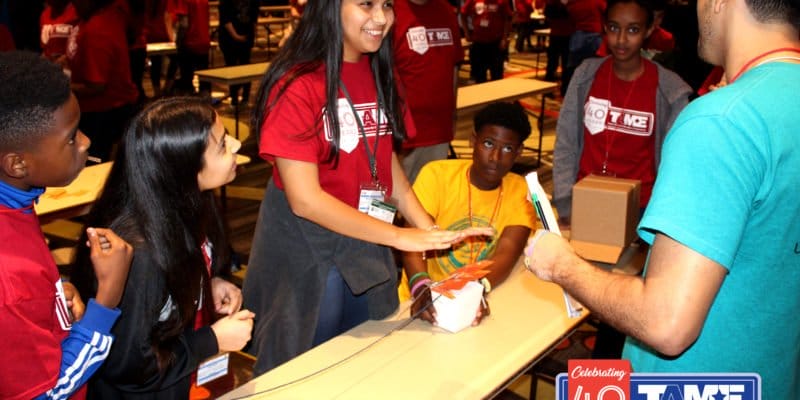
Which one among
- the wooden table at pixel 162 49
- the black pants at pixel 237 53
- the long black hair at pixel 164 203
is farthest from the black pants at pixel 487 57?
the long black hair at pixel 164 203

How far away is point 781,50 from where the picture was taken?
4.35 ft

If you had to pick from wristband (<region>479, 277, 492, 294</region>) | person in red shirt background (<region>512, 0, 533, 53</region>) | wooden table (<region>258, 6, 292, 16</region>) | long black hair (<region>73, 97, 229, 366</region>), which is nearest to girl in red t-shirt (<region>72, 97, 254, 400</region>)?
long black hair (<region>73, 97, 229, 366</region>)

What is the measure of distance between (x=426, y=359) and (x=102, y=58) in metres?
3.42

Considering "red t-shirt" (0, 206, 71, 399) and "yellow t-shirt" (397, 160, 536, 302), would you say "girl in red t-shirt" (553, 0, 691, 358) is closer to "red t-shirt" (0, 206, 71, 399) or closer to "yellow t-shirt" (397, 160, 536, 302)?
"yellow t-shirt" (397, 160, 536, 302)

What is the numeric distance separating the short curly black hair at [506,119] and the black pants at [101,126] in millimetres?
2725

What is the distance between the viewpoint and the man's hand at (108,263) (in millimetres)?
1603

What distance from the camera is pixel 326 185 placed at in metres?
2.22

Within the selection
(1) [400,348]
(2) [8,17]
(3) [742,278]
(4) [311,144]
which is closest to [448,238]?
(1) [400,348]

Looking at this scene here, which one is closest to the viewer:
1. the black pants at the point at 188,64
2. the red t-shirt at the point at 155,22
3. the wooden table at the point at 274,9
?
the black pants at the point at 188,64

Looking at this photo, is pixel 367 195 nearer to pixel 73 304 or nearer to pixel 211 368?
pixel 211 368

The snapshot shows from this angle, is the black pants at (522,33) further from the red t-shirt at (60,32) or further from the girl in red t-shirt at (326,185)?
the girl in red t-shirt at (326,185)

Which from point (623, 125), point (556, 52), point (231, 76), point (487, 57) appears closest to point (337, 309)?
point (623, 125)

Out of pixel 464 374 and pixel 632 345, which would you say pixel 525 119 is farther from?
pixel 632 345

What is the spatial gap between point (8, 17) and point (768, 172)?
22.2 ft
